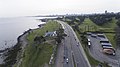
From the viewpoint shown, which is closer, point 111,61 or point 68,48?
point 111,61

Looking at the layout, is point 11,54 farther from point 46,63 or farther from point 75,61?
point 75,61

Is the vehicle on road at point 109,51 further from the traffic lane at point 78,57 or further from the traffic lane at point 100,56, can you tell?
the traffic lane at point 78,57

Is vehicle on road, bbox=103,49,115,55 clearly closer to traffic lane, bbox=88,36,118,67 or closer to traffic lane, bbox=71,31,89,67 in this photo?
traffic lane, bbox=88,36,118,67

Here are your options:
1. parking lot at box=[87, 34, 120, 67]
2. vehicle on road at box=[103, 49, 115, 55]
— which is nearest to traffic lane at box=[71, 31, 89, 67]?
parking lot at box=[87, 34, 120, 67]

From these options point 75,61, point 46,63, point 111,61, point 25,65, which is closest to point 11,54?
point 25,65

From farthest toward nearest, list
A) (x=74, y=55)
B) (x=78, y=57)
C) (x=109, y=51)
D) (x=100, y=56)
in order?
(x=109, y=51)
(x=100, y=56)
(x=74, y=55)
(x=78, y=57)

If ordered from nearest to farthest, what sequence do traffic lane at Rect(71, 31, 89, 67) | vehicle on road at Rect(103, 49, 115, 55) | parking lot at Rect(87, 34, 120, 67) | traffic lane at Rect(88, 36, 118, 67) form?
traffic lane at Rect(71, 31, 89, 67) → parking lot at Rect(87, 34, 120, 67) → traffic lane at Rect(88, 36, 118, 67) → vehicle on road at Rect(103, 49, 115, 55)

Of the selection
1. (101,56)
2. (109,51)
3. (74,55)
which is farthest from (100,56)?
(74,55)

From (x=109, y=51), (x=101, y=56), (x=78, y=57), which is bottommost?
(x=101, y=56)

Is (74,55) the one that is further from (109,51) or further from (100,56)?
(109,51)

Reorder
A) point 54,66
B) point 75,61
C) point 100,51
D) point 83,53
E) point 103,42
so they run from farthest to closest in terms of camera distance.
→ point 103,42 → point 100,51 → point 83,53 → point 75,61 → point 54,66

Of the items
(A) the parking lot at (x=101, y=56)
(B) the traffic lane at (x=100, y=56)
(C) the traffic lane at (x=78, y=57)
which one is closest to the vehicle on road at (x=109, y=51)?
(A) the parking lot at (x=101, y=56)
